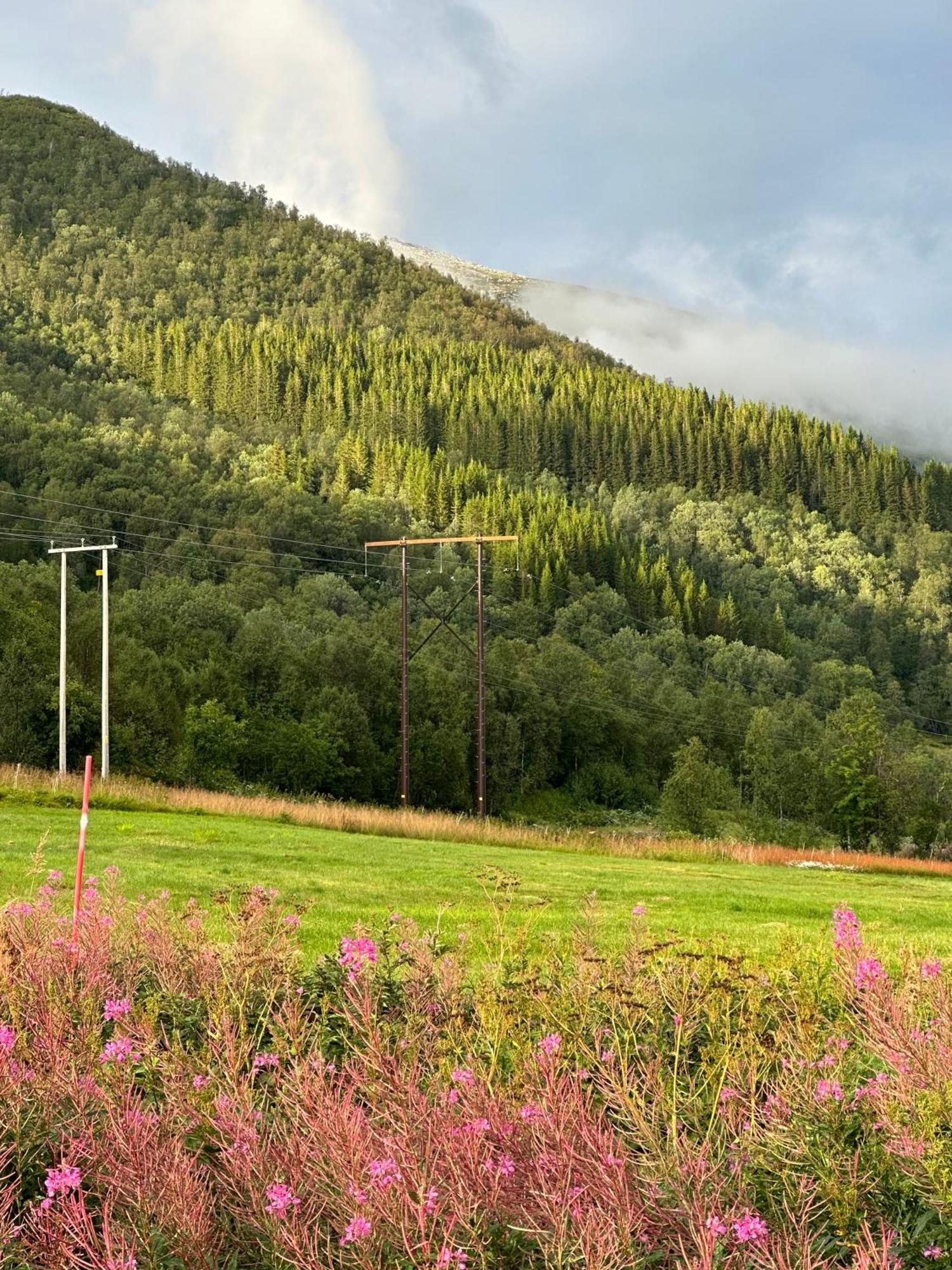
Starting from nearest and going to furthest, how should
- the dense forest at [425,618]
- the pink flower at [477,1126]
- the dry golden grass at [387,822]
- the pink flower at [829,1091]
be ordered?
the pink flower at [477,1126], the pink flower at [829,1091], the dry golden grass at [387,822], the dense forest at [425,618]

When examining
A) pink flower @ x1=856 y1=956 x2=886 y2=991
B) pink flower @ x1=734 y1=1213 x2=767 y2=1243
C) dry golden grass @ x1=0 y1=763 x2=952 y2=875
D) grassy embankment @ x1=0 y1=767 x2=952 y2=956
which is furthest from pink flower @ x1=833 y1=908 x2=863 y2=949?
dry golden grass @ x1=0 y1=763 x2=952 y2=875

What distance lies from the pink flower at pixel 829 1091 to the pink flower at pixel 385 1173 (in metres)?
1.60

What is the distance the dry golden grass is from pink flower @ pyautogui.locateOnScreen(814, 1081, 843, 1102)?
28128mm

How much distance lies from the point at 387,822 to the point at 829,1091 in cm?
3034

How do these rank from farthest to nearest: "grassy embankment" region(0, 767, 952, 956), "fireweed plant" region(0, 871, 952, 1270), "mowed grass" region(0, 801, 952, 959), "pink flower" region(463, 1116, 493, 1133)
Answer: "grassy embankment" region(0, 767, 952, 956) < "mowed grass" region(0, 801, 952, 959) < "pink flower" region(463, 1116, 493, 1133) < "fireweed plant" region(0, 871, 952, 1270)

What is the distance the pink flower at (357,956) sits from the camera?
257 inches

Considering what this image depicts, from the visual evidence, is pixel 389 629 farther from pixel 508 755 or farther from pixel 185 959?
pixel 185 959

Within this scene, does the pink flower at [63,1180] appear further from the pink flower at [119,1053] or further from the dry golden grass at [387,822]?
the dry golden grass at [387,822]

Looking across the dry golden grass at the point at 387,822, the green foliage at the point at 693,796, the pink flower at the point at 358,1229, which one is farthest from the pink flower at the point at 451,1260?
the green foliage at the point at 693,796

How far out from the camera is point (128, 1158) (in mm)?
4438

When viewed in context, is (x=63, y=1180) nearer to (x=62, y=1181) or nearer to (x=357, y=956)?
(x=62, y=1181)

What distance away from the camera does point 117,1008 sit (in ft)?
20.8

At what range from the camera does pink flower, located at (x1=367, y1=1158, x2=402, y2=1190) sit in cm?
388

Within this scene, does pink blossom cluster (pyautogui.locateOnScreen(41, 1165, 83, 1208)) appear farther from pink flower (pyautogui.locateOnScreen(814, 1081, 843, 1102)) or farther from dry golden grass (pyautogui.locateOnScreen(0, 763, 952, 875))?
dry golden grass (pyautogui.locateOnScreen(0, 763, 952, 875))
